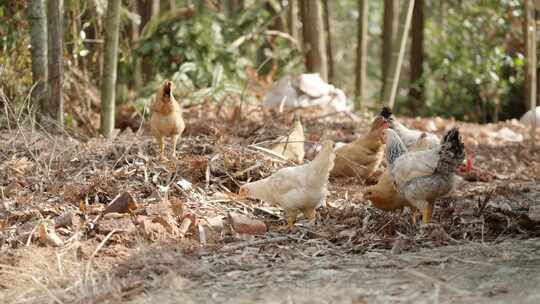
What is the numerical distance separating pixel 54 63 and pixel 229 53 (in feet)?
14.6

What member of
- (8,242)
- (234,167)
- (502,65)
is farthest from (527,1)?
(8,242)

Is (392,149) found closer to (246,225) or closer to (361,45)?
(246,225)

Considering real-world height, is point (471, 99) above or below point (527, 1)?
below

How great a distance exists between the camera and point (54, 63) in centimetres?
835

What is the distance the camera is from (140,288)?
4.41 m

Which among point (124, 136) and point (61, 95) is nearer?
point (124, 136)

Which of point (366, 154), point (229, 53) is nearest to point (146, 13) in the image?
point (229, 53)

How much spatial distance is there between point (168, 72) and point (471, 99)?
21.1 ft

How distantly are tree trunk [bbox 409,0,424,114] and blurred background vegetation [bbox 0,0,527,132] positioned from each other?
0.03 meters

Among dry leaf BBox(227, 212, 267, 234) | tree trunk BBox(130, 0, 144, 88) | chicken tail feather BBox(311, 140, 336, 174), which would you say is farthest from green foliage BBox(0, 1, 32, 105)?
chicken tail feather BBox(311, 140, 336, 174)

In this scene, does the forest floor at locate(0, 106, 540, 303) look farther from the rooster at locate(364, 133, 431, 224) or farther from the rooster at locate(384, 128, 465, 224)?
the rooster at locate(384, 128, 465, 224)

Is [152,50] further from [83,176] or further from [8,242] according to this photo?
[8,242]

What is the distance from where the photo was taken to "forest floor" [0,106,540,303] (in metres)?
4.35

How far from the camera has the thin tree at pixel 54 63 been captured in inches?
324
